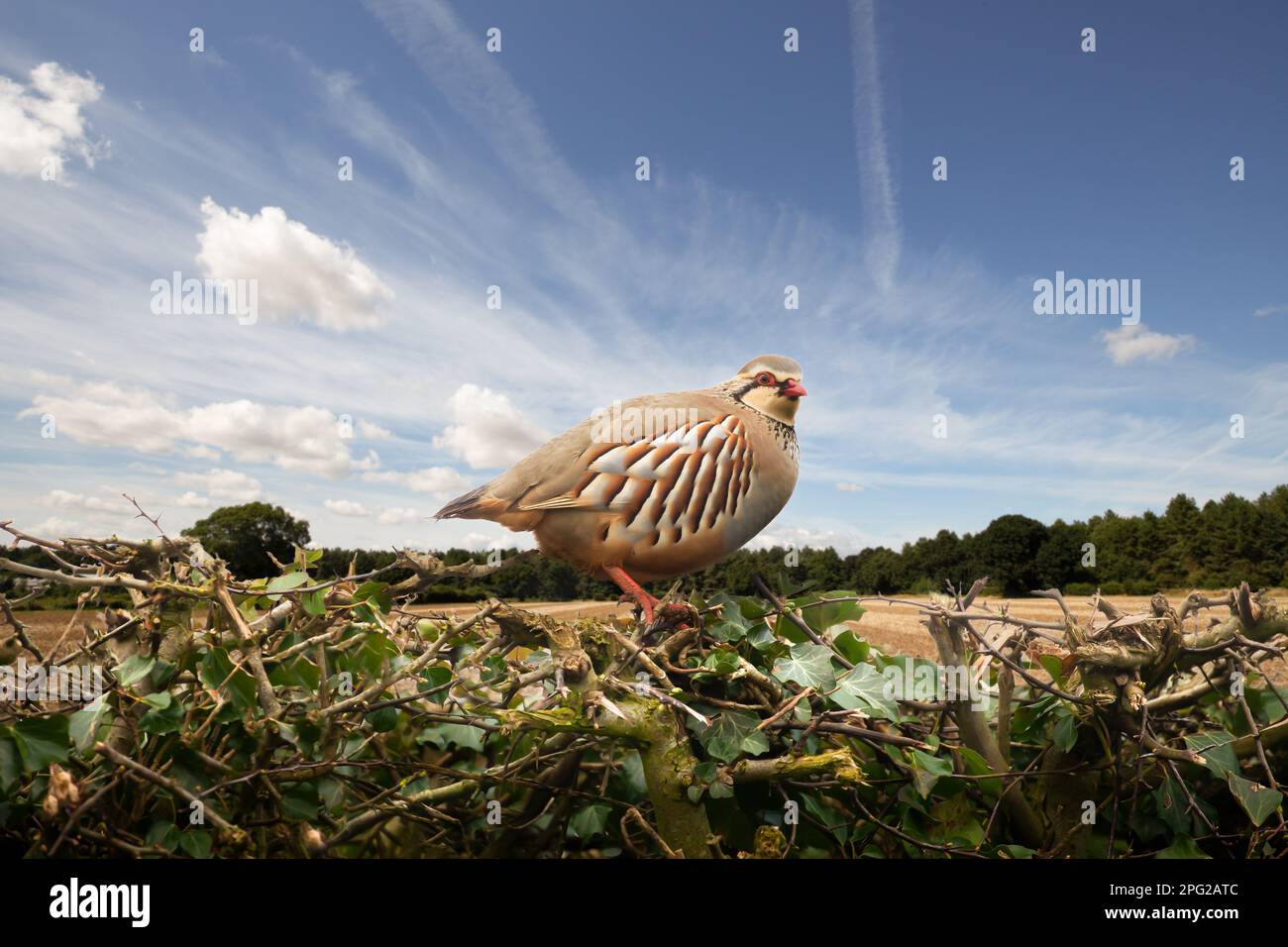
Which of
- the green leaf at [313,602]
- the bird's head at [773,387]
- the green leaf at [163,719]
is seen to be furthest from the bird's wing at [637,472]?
the green leaf at [163,719]

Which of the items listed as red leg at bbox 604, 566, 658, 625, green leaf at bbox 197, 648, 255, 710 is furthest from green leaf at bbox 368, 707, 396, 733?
red leg at bbox 604, 566, 658, 625

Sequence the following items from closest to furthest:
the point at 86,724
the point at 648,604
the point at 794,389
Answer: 1. the point at 86,724
2. the point at 648,604
3. the point at 794,389

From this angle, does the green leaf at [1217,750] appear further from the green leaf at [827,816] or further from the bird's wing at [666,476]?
the bird's wing at [666,476]

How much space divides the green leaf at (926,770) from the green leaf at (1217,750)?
478 mm

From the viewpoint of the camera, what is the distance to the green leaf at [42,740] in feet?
4.15

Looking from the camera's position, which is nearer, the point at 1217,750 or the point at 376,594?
the point at 1217,750

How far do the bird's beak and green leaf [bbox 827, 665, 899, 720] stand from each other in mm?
1333

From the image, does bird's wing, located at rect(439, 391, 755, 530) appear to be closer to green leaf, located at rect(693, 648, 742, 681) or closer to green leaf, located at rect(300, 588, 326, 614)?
green leaf, located at rect(300, 588, 326, 614)

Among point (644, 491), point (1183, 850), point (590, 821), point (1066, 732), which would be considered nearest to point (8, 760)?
point (590, 821)

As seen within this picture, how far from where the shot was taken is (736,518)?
2197 millimetres

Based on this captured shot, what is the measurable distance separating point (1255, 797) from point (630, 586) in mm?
1427

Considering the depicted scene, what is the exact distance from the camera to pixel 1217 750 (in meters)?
1.39

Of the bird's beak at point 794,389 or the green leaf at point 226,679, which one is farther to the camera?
the bird's beak at point 794,389

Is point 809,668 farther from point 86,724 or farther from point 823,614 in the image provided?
point 86,724
